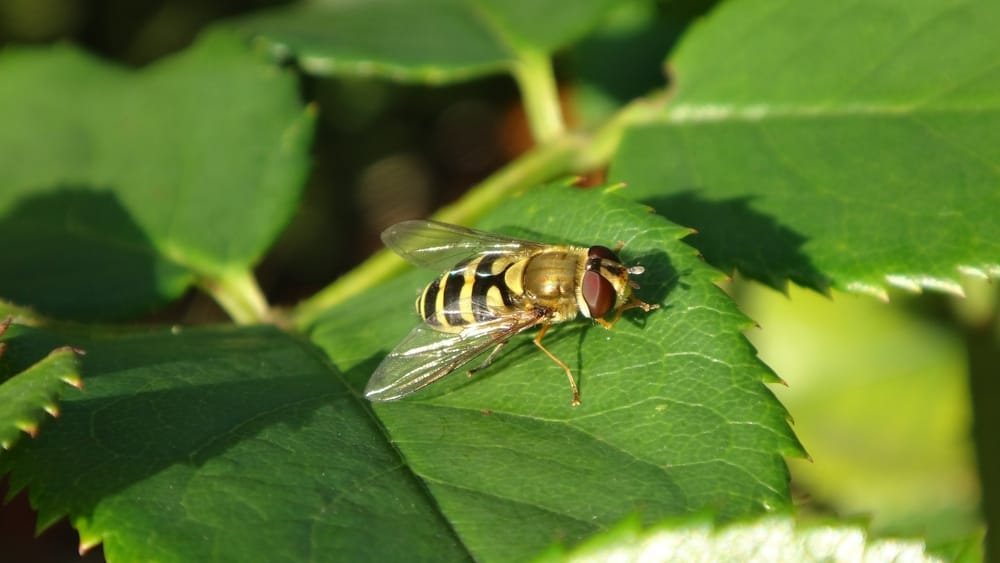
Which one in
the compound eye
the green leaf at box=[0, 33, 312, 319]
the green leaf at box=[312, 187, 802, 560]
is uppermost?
the green leaf at box=[0, 33, 312, 319]

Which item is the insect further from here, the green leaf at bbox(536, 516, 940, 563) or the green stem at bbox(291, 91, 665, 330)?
the green leaf at bbox(536, 516, 940, 563)

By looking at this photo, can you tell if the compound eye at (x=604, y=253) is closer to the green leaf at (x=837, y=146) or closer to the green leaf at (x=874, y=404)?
the green leaf at (x=837, y=146)

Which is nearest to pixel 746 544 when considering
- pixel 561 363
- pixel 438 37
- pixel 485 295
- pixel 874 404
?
pixel 561 363

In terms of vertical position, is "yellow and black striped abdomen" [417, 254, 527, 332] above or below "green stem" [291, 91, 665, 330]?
below

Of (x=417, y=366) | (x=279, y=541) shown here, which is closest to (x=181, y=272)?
(x=417, y=366)

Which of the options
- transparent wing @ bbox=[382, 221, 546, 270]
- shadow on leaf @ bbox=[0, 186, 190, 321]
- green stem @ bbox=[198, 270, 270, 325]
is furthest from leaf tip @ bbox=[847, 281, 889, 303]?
shadow on leaf @ bbox=[0, 186, 190, 321]

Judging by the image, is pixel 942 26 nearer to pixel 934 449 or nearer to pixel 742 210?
pixel 742 210
